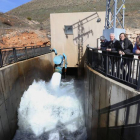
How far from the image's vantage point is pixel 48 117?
7.44 m

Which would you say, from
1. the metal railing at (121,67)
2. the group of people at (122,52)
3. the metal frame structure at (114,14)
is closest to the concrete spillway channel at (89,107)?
the metal railing at (121,67)

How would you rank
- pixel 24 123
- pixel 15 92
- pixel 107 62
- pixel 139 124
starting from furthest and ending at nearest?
pixel 24 123
pixel 15 92
pixel 107 62
pixel 139 124

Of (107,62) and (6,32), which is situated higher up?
(6,32)

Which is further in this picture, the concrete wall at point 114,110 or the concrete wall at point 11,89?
the concrete wall at point 11,89

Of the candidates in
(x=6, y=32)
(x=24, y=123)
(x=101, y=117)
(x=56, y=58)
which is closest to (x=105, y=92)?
(x=101, y=117)

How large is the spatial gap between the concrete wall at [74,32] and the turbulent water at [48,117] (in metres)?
5.69

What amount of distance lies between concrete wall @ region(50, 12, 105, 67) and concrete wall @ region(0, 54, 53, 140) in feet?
18.1

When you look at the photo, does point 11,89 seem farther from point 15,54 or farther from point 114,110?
point 114,110

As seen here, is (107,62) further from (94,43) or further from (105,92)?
(94,43)

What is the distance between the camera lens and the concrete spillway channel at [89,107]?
3.10 meters

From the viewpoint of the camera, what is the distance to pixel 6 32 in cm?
1820

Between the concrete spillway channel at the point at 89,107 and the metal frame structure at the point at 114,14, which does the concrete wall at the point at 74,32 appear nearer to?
the metal frame structure at the point at 114,14

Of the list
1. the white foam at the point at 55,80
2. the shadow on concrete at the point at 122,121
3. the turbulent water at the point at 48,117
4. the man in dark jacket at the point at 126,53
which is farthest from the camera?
the white foam at the point at 55,80

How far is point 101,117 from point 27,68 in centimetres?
548
